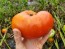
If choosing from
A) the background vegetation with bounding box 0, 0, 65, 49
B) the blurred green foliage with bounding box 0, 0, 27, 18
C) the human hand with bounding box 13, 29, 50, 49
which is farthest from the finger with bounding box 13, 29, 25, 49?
the blurred green foliage with bounding box 0, 0, 27, 18

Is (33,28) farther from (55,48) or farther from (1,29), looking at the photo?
(1,29)

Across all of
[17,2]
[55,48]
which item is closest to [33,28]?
[55,48]

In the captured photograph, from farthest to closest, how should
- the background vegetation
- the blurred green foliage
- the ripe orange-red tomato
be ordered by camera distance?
the blurred green foliage → the background vegetation → the ripe orange-red tomato

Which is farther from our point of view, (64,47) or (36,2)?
(36,2)

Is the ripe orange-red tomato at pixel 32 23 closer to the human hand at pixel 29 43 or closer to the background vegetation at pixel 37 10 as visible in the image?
the human hand at pixel 29 43

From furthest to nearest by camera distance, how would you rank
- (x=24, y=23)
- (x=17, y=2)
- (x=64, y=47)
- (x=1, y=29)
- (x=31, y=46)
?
1. (x=17, y=2)
2. (x=1, y=29)
3. (x=64, y=47)
4. (x=31, y=46)
5. (x=24, y=23)

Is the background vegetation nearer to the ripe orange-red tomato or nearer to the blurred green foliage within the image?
the blurred green foliage

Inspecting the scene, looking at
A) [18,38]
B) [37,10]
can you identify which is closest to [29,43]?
[18,38]

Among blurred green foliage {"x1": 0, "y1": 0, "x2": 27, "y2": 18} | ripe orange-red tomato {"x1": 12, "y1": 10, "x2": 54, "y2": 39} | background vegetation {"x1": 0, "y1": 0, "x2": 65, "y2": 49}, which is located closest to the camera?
ripe orange-red tomato {"x1": 12, "y1": 10, "x2": 54, "y2": 39}
